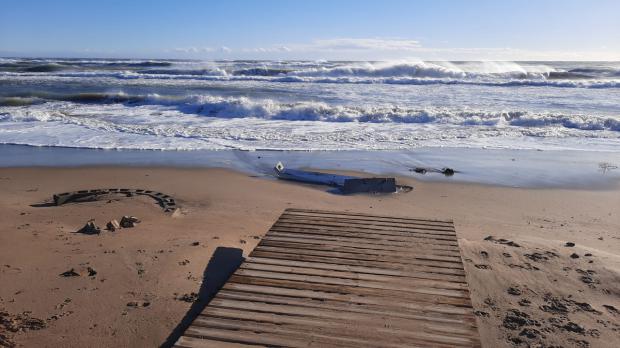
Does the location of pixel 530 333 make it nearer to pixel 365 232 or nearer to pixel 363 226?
pixel 365 232

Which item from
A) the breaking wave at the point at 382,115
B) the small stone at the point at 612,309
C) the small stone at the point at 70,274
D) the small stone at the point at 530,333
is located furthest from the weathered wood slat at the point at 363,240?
the breaking wave at the point at 382,115

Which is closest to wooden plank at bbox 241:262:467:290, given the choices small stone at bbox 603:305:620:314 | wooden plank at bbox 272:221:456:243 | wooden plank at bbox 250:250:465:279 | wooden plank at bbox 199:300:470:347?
wooden plank at bbox 250:250:465:279

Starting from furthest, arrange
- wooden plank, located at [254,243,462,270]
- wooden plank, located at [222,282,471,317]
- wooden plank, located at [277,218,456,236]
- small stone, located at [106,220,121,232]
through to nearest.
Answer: small stone, located at [106,220,121,232] → wooden plank, located at [277,218,456,236] → wooden plank, located at [254,243,462,270] → wooden plank, located at [222,282,471,317]

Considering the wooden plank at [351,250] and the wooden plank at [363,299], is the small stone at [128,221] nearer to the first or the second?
the wooden plank at [351,250]

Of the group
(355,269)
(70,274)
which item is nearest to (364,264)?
(355,269)

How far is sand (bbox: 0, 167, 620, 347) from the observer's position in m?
4.78

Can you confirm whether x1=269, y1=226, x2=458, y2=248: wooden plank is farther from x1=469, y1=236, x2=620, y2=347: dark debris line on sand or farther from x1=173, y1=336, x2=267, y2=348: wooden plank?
x1=173, y1=336, x2=267, y2=348: wooden plank

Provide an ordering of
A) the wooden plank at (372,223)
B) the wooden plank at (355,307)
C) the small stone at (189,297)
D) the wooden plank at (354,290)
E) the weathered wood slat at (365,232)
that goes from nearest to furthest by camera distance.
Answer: the wooden plank at (355,307)
the wooden plank at (354,290)
the small stone at (189,297)
the weathered wood slat at (365,232)
the wooden plank at (372,223)

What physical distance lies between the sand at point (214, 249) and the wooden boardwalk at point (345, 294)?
0.92 meters

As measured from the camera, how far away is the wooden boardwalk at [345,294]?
334 centimetres

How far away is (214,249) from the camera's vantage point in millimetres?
6527

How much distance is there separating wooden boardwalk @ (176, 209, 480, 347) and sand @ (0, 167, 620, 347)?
917 mm

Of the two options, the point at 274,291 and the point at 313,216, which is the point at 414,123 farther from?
the point at 274,291

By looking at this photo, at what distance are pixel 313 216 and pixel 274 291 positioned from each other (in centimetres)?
213
